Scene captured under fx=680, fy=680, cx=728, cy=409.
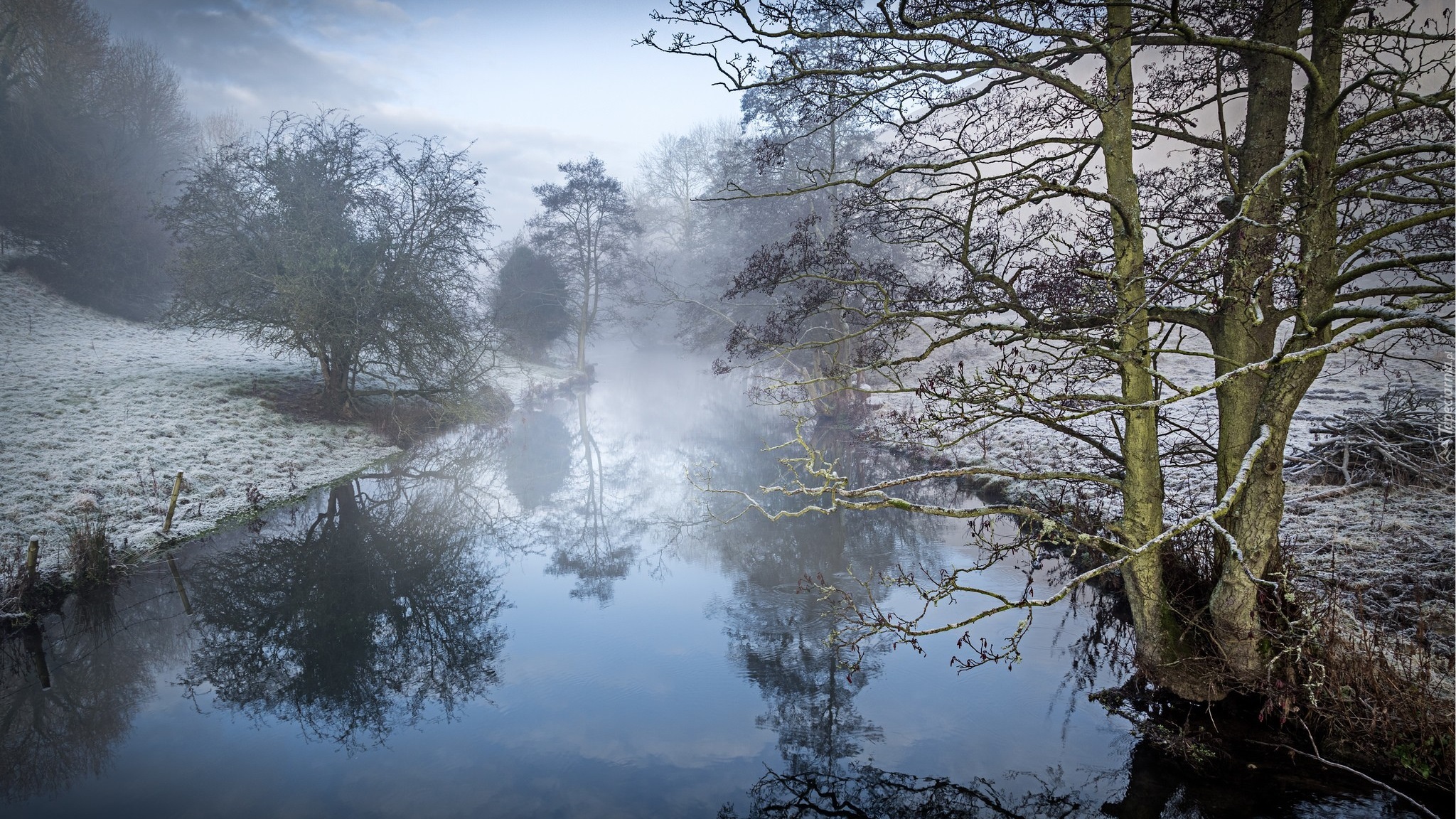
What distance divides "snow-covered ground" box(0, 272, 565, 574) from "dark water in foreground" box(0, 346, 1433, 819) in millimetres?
1480

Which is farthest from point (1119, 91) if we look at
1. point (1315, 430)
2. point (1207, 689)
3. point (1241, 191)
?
point (1315, 430)

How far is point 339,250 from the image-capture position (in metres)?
17.0

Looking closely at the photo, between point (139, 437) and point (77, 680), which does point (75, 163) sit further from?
point (77, 680)

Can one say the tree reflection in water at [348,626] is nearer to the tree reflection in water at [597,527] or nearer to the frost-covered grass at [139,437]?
the tree reflection in water at [597,527]

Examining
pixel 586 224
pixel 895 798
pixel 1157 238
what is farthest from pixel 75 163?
pixel 1157 238

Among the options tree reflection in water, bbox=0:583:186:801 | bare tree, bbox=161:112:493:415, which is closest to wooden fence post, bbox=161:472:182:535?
tree reflection in water, bbox=0:583:186:801

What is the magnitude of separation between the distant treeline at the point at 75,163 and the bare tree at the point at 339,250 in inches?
377

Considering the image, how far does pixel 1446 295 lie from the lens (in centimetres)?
358

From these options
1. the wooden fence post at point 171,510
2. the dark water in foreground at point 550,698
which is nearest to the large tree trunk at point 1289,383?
the dark water in foreground at point 550,698

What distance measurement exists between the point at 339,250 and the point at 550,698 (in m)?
14.5

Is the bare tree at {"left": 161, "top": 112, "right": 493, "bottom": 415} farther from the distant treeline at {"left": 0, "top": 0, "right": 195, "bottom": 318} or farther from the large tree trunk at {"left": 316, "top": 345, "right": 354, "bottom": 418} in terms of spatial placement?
the distant treeline at {"left": 0, "top": 0, "right": 195, "bottom": 318}

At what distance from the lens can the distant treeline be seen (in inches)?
989

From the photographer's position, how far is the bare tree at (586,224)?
31.3m

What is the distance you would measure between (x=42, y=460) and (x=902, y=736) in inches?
550
